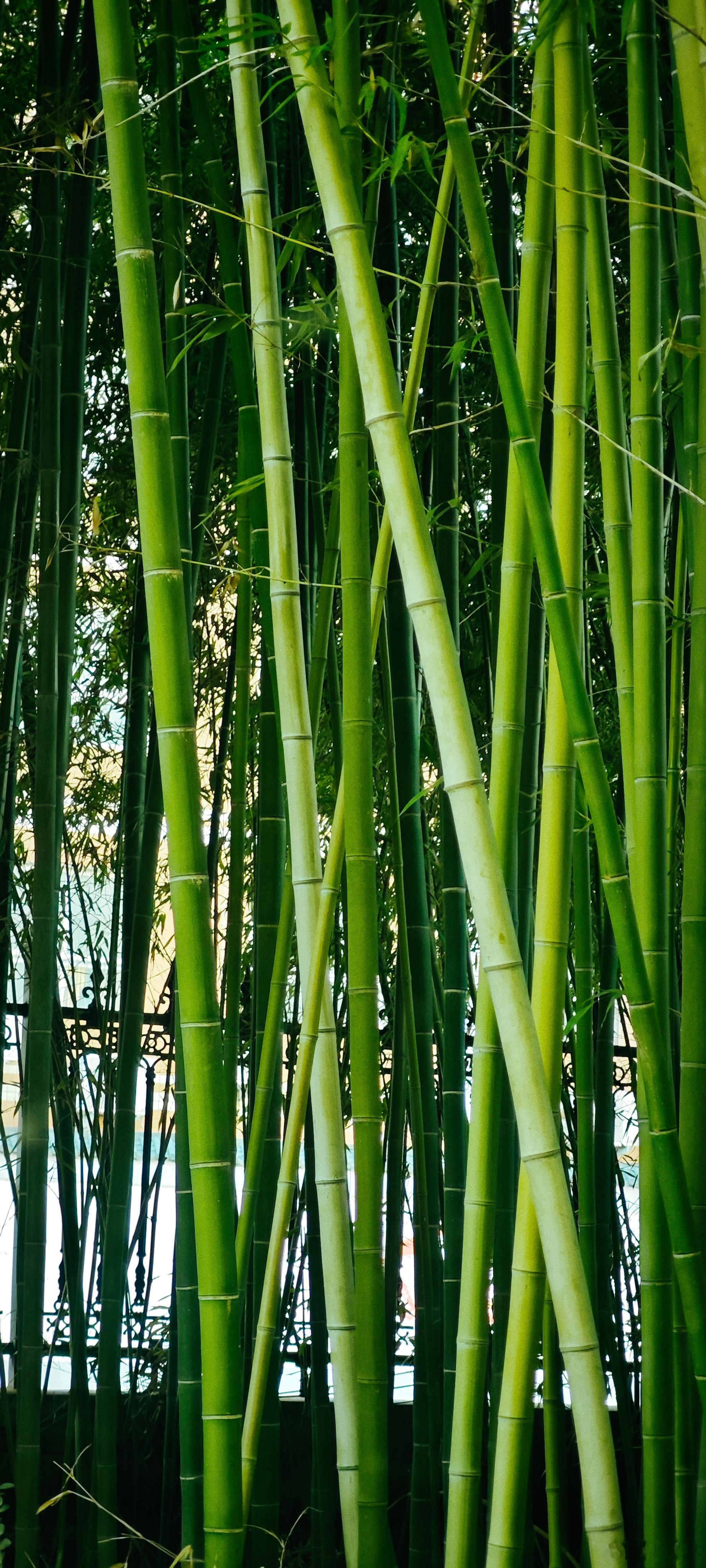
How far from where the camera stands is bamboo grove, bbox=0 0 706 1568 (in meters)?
1.10

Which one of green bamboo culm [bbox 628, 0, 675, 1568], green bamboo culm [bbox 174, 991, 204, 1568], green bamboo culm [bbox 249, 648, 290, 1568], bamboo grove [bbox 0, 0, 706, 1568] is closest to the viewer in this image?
bamboo grove [bbox 0, 0, 706, 1568]

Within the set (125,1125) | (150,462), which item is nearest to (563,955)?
(150,462)

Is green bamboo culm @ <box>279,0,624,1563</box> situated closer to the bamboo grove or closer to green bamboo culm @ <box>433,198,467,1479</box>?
the bamboo grove

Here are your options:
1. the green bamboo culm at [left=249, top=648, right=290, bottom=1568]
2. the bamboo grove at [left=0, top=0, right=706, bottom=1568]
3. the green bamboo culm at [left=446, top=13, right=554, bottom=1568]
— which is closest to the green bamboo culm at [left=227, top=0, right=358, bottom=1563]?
the bamboo grove at [left=0, top=0, right=706, bottom=1568]

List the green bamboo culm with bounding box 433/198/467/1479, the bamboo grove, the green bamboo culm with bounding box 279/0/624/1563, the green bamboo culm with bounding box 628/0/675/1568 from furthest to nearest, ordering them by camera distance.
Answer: the green bamboo culm with bounding box 433/198/467/1479, the green bamboo culm with bounding box 628/0/675/1568, the bamboo grove, the green bamboo culm with bounding box 279/0/624/1563

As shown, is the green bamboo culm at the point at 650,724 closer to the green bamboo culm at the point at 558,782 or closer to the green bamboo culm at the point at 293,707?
the green bamboo culm at the point at 558,782

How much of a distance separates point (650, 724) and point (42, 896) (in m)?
1.01

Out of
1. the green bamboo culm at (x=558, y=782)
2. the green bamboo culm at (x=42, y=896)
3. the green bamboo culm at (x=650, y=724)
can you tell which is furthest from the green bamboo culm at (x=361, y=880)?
the green bamboo culm at (x=42, y=896)

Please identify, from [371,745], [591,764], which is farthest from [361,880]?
[591,764]

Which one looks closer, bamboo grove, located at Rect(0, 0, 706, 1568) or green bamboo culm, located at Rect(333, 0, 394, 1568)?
bamboo grove, located at Rect(0, 0, 706, 1568)

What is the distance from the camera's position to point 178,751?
109 cm

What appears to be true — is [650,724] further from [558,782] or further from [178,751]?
[178,751]

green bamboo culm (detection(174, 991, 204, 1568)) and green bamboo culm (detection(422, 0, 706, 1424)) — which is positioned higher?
green bamboo culm (detection(422, 0, 706, 1424))

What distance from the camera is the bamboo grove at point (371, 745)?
1.10m
